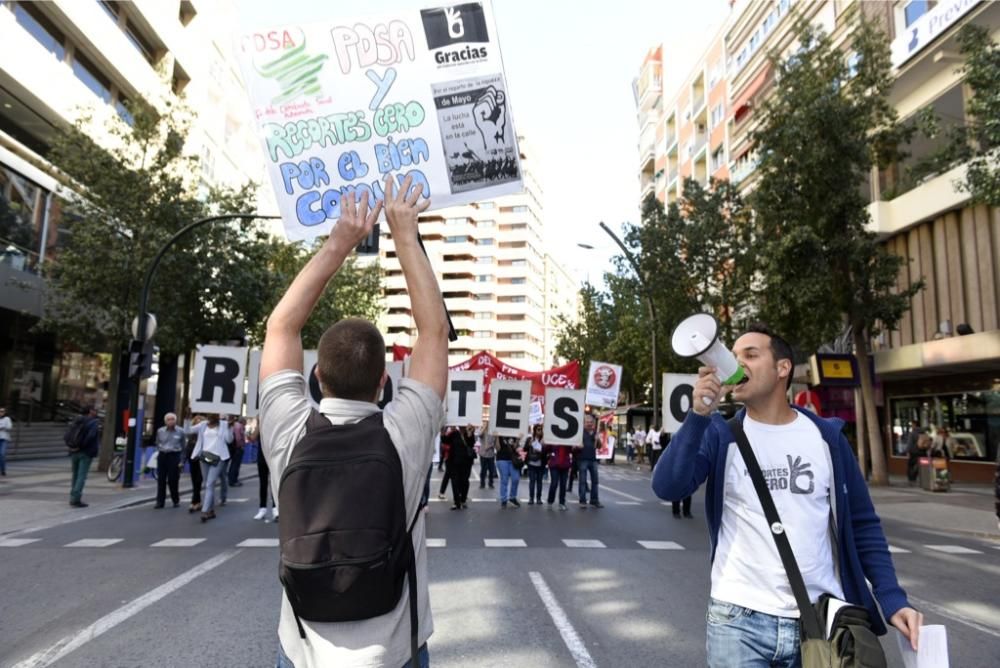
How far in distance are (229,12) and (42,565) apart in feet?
137

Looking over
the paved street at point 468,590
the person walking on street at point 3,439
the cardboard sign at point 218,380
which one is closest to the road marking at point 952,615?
the paved street at point 468,590

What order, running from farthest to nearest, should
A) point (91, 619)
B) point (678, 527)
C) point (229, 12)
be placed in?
point (229, 12), point (678, 527), point (91, 619)

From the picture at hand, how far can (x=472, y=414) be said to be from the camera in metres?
13.4

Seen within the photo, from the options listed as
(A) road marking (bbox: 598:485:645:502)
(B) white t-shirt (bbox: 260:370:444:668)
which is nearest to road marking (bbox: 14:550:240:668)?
(B) white t-shirt (bbox: 260:370:444:668)

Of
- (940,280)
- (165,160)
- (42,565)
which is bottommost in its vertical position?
(42,565)

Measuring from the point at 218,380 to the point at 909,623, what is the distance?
10350 mm

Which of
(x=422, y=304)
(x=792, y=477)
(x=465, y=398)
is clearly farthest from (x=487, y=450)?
(x=422, y=304)

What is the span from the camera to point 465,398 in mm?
13477

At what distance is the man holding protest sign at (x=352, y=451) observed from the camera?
179 cm

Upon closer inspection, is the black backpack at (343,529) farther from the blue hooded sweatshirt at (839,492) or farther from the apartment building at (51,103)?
the apartment building at (51,103)

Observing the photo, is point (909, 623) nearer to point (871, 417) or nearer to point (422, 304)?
point (422, 304)

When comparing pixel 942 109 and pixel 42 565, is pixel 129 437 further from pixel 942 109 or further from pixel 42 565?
pixel 942 109

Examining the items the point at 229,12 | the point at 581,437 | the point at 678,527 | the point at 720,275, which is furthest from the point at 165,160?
the point at 229,12

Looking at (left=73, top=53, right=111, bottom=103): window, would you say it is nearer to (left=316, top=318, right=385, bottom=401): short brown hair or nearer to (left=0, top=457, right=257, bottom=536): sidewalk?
(left=0, top=457, right=257, bottom=536): sidewalk
